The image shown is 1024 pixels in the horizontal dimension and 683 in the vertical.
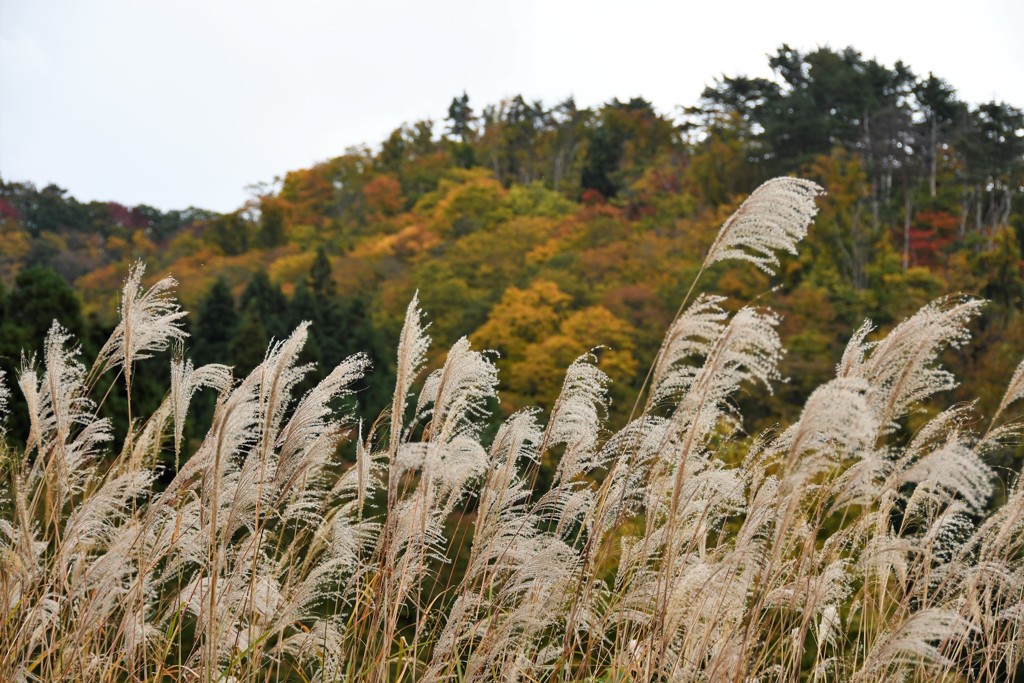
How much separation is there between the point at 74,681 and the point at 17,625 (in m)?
0.21

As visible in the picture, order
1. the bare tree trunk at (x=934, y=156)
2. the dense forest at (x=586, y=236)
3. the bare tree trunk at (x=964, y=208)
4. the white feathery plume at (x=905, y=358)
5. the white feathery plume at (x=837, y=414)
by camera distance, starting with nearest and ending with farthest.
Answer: the white feathery plume at (x=837, y=414) < the white feathery plume at (x=905, y=358) < the dense forest at (x=586, y=236) < the bare tree trunk at (x=964, y=208) < the bare tree trunk at (x=934, y=156)

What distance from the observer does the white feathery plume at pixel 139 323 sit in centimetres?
216

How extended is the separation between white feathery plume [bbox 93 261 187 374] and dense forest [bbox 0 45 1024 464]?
8977mm

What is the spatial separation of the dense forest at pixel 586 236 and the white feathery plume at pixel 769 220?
10104 mm

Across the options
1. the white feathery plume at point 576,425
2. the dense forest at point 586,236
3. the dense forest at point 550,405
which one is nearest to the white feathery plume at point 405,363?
the dense forest at point 550,405

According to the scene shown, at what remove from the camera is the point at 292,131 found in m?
24.9

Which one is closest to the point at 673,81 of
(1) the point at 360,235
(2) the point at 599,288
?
(1) the point at 360,235

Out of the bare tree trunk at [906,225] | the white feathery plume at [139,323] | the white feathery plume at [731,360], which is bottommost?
the bare tree trunk at [906,225]

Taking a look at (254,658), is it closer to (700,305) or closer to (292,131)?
(700,305)

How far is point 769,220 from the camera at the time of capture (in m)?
1.86

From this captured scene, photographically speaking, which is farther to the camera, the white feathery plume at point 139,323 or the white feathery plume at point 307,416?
the white feathery plume at point 139,323

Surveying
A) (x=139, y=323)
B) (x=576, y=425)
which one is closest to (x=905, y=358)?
(x=576, y=425)

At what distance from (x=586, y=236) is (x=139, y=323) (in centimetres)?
2617

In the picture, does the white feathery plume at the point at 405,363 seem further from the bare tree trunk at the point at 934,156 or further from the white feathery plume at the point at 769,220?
the bare tree trunk at the point at 934,156
